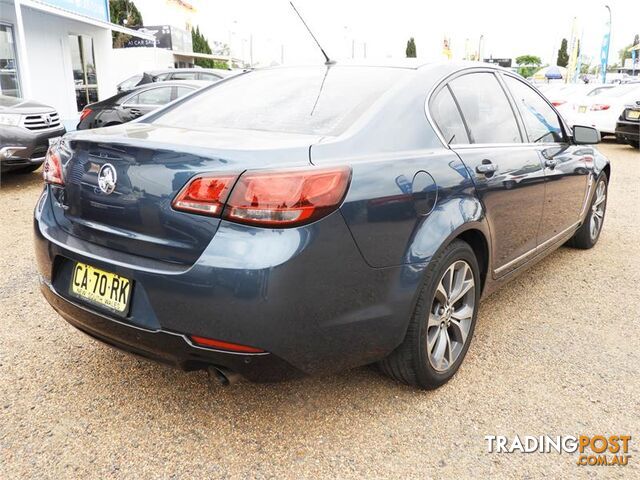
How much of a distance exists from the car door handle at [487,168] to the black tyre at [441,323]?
39cm

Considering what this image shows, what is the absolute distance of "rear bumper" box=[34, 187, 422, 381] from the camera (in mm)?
1853

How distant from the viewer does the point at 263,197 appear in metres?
1.86

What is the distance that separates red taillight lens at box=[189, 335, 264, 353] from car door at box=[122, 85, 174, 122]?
892 centimetres

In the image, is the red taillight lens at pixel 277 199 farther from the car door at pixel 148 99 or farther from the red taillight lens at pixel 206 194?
the car door at pixel 148 99

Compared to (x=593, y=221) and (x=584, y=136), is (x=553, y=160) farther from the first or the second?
(x=593, y=221)

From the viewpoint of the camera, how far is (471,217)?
101 inches

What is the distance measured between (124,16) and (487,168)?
49.2 m

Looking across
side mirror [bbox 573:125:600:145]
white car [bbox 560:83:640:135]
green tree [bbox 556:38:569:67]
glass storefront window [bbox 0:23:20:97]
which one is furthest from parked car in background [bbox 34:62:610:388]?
green tree [bbox 556:38:569:67]

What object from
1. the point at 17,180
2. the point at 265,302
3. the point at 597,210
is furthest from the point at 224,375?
the point at 17,180

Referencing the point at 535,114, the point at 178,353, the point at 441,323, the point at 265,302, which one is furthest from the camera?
the point at 535,114

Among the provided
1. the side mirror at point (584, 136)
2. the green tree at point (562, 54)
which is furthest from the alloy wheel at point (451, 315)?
the green tree at point (562, 54)

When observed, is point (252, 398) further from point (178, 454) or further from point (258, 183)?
point (258, 183)

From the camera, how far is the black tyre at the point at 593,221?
4.77 m

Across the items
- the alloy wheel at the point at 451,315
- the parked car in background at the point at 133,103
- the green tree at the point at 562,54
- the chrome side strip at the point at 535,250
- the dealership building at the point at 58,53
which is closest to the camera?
the alloy wheel at the point at 451,315
